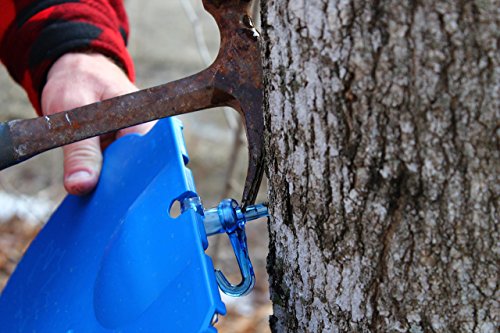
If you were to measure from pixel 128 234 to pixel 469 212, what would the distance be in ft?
1.94

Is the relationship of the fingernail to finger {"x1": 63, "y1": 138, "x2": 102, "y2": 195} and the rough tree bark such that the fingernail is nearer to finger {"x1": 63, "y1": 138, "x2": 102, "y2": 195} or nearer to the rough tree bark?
finger {"x1": 63, "y1": 138, "x2": 102, "y2": 195}

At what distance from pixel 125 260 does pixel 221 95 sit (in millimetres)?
326

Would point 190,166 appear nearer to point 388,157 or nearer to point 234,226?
point 234,226

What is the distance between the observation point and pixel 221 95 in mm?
1113

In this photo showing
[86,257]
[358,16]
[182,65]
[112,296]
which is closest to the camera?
[358,16]

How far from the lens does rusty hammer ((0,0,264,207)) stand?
3.59 ft

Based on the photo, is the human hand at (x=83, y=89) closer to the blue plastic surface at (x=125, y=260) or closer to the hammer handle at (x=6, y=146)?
the blue plastic surface at (x=125, y=260)

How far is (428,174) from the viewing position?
33.2 inches

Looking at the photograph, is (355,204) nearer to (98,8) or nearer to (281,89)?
Result: (281,89)

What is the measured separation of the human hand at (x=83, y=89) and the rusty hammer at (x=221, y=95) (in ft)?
1.08

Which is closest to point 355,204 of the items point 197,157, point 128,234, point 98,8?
point 128,234

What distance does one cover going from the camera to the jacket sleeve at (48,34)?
1.63m

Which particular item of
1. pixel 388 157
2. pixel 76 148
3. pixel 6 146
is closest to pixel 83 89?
pixel 76 148

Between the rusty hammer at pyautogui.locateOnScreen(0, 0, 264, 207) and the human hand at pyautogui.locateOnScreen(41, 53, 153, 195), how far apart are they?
13.0 inches
